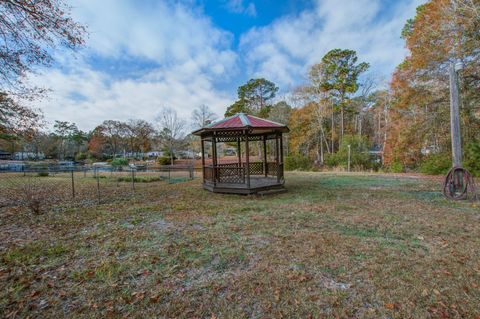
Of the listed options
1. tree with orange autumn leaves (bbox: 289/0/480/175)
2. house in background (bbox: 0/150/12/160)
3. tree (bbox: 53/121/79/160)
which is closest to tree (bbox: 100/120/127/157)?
tree (bbox: 53/121/79/160)

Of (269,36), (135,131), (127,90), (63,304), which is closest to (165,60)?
(127,90)

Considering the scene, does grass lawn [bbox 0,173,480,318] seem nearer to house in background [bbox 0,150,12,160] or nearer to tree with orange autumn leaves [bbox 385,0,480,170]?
tree with orange autumn leaves [bbox 385,0,480,170]

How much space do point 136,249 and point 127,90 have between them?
16066 mm

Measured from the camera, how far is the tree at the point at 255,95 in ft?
97.7

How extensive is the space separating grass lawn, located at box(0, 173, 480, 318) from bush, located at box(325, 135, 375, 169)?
42.5 ft

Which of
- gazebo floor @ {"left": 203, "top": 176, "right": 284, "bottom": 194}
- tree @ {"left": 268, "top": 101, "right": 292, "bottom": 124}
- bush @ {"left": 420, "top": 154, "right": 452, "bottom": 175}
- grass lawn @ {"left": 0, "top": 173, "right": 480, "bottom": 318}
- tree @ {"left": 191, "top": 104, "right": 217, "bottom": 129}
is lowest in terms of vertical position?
grass lawn @ {"left": 0, "top": 173, "right": 480, "bottom": 318}

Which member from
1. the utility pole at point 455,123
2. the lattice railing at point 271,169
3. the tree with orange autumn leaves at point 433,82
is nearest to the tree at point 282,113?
the tree with orange autumn leaves at point 433,82

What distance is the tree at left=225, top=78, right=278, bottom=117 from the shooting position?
29.8 m

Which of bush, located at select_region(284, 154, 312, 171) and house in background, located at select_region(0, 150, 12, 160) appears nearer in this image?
bush, located at select_region(284, 154, 312, 171)

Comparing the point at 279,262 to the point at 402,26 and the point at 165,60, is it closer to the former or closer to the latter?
the point at 165,60

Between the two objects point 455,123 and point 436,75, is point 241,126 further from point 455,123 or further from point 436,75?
point 436,75

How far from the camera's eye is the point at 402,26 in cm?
1261

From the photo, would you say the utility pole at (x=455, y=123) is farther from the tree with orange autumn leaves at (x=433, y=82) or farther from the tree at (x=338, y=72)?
the tree at (x=338, y=72)

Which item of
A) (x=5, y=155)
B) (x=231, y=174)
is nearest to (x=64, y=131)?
(x=5, y=155)
